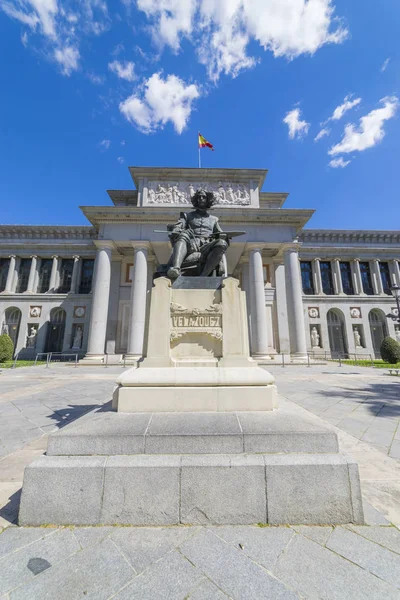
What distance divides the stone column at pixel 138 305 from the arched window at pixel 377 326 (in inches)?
1116

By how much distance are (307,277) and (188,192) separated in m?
19.9

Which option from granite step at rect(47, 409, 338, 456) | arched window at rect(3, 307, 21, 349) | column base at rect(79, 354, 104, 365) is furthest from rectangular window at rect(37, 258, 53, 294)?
granite step at rect(47, 409, 338, 456)

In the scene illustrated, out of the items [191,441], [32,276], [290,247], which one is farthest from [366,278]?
[32,276]

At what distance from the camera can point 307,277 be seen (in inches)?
1305

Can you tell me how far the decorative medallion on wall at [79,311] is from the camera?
29.0m

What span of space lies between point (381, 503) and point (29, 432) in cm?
474

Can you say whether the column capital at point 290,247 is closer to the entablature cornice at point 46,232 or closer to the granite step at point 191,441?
the granite step at point 191,441

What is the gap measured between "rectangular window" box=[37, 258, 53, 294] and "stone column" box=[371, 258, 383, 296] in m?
41.0

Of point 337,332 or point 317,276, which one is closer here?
point 337,332

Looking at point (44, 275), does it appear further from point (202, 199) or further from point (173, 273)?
point (173, 273)

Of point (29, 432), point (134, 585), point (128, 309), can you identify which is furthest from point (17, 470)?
point (128, 309)

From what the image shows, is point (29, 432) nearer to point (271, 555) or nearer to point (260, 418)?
point (260, 418)

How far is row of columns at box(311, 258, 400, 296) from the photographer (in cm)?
3186

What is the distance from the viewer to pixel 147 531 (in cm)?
182
